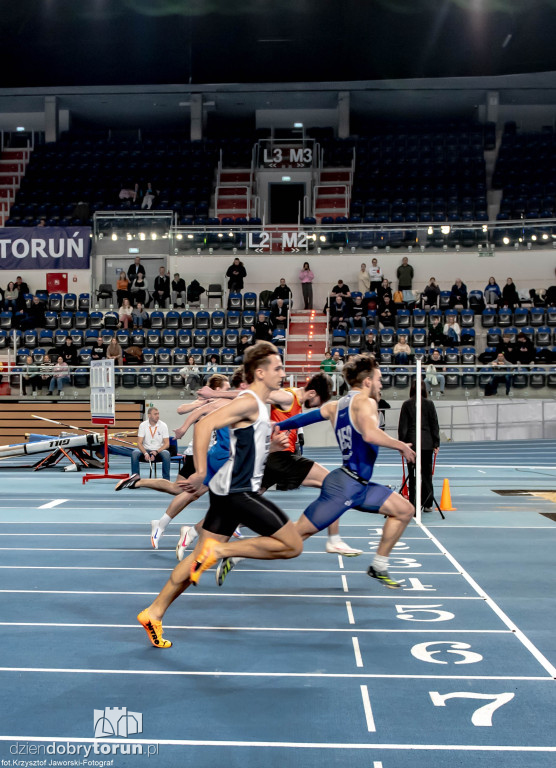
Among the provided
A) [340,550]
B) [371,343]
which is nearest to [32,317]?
[371,343]

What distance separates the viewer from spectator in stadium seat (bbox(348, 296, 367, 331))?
89.2ft

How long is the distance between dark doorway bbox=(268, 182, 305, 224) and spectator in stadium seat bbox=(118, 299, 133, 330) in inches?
431

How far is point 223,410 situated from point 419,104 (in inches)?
1519

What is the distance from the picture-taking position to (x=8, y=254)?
3178cm

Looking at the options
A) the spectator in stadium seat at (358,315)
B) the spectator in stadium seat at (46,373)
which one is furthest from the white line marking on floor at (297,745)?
the spectator in stadium seat at (358,315)

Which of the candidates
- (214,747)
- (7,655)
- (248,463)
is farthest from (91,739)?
(248,463)

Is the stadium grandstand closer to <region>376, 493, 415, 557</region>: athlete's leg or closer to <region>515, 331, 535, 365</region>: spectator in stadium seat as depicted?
<region>515, 331, 535, 365</region>: spectator in stadium seat

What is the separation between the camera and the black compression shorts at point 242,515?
A: 5.44m

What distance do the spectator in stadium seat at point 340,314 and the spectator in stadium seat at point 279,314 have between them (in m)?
1.58

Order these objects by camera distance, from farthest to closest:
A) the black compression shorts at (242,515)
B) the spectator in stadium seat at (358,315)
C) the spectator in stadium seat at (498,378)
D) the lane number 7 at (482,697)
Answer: the spectator in stadium seat at (358,315) < the spectator in stadium seat at (498,378) < the black compression shorts at (242,515) < the lane number 7 at (482,697)

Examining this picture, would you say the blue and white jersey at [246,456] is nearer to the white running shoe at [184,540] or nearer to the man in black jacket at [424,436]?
the white running shoe at [184,540]

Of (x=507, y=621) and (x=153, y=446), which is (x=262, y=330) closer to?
(x=153, y=446)

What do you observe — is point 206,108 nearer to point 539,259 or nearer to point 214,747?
point 539,259

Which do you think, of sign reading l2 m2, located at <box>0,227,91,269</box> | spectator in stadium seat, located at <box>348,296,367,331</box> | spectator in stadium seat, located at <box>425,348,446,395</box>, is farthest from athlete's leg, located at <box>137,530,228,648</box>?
sign reading l2 m2, located at <box>0,227,91,269</box>
